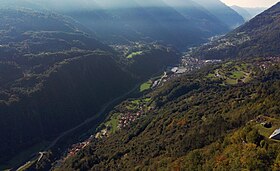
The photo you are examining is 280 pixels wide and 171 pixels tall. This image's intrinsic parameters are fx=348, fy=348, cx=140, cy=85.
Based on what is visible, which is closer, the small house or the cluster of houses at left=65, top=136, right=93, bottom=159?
the small house

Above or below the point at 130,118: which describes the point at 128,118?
below

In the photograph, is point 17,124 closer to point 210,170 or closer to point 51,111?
point 51,111

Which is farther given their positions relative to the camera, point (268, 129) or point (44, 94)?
point (44, 94)

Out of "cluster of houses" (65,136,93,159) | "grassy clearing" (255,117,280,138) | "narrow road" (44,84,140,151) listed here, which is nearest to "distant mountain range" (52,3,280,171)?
"grassy clearing" (255,117,280,138)

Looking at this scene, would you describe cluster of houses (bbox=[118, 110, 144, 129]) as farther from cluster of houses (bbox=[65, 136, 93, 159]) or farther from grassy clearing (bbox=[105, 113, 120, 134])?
cluster of houses (bbox=[65, 136, 93, 159])

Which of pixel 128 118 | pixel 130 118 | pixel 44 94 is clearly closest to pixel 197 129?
pixel 130 118

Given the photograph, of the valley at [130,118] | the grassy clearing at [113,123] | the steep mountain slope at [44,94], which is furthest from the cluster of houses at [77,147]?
the steep mountain slope at [44,94]

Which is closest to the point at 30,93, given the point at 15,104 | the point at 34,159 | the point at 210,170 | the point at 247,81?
the point at 15,104

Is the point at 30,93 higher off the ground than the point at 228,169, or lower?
lower

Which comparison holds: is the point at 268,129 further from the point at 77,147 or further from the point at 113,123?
the point at 113,123
